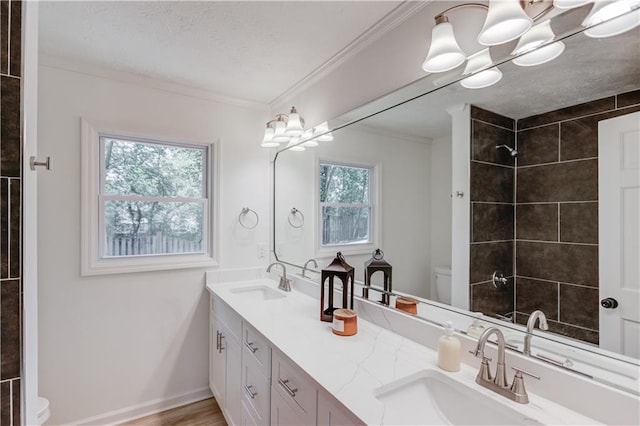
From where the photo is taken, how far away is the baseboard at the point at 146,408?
2.09 metres

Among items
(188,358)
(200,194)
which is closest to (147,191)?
(200,194)

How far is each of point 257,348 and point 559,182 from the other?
146 centimetres

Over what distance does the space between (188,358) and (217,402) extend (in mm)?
392

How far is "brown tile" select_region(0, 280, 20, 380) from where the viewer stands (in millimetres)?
986

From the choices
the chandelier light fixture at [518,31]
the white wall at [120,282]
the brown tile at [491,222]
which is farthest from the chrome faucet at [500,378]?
the white wall at [120,282]

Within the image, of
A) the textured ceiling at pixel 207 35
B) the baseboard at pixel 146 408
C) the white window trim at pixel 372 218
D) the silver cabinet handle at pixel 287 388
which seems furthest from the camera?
the baseboard at pixel 146 408

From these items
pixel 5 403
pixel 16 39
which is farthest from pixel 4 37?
pixel 5 403

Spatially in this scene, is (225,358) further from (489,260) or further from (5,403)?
(489,260)

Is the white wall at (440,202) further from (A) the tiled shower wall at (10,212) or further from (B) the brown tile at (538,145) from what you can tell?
(A) the tiled shower wall at (10,212)

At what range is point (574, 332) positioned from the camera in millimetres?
989

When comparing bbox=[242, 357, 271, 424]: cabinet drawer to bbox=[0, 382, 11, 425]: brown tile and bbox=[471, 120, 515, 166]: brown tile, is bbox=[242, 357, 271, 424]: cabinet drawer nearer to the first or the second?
bbox=[0, 382, 11, 425]: brown tile

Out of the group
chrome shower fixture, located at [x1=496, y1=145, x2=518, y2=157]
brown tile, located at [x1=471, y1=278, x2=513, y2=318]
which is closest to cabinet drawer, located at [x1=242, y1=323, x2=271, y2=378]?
brown tile, located at [x1=471, y1=278, x2=513, y2=318]

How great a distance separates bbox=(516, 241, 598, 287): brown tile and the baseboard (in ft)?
7.94

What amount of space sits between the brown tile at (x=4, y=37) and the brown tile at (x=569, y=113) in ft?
5.64
